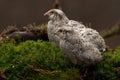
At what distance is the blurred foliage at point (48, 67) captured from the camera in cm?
302

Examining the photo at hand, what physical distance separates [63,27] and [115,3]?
4.47m

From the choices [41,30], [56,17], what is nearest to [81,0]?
[41,30]

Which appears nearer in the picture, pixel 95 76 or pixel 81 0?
pixel 95 76

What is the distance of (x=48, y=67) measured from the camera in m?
3.07

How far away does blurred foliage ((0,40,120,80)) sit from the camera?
9.89 ft

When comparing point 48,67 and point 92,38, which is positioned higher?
point 92,38

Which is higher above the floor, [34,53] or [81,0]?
[81,0]

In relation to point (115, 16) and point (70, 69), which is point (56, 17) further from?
point (115, 16)

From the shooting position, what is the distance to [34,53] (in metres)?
3.19

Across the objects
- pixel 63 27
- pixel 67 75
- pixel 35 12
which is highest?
pixel 35 12

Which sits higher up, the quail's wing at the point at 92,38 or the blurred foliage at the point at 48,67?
the quail's wing at the point at 92,38

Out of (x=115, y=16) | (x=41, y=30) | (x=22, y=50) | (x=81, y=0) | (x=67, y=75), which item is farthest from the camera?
(x=115, y=16)

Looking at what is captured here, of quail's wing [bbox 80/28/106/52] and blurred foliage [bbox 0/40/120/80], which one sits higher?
quail's wing [bbox 80/28/106/52]

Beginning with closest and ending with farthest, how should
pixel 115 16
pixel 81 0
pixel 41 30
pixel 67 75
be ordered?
pixel 67 75
pixel 41 30
pixel 81 0
pixel 115 16
